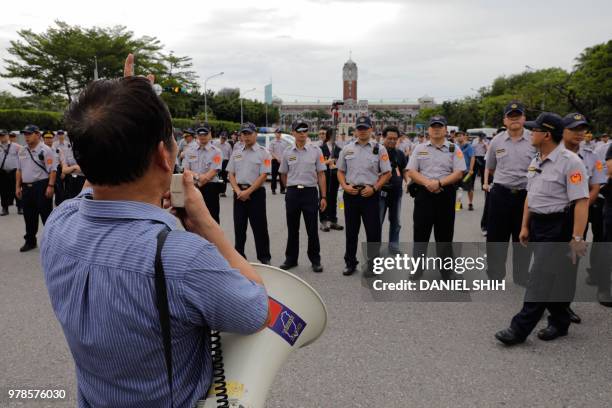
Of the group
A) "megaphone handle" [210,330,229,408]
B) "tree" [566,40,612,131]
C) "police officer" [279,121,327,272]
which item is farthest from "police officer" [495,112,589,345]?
"tree" [566,40,612,131]

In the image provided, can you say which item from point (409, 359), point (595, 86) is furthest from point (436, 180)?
point (595, 86)

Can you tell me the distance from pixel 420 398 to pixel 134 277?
2.55 m

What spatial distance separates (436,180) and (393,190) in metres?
1.99

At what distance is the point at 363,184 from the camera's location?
6250mm

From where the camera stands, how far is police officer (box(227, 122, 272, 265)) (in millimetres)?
6609

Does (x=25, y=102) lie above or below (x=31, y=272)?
above

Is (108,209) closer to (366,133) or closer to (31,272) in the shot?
(366,133)

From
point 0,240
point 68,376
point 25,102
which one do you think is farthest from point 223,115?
point 68,376

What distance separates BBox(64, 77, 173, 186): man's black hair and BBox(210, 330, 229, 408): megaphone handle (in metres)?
0.48

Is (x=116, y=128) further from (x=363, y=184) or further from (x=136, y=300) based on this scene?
(x=363, y=184)

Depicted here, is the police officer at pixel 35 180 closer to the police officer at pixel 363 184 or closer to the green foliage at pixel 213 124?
the police officer at pixel 363 184

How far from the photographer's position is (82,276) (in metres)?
1.16

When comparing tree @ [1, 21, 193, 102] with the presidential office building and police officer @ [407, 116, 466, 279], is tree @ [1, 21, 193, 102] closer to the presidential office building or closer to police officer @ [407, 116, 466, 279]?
police officer @ [407, 116, 466, 279]

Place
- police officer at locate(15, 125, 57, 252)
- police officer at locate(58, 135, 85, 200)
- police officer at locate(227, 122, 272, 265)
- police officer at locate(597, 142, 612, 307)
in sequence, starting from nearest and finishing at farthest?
police officer at locate(597, 142, 612, 307) < police officer at locate(227, 122, 272, 265) < police officer at locate(15, 125, 57, 252) < police officer at locate(58, 135, 85, 200)
